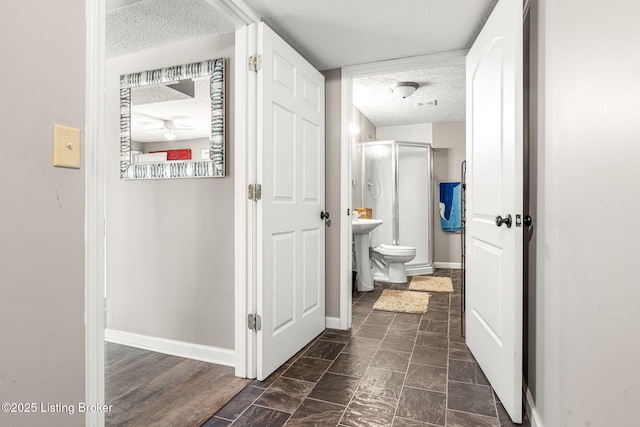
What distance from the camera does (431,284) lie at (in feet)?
14.9

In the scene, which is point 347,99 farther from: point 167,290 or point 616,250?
point 616,250

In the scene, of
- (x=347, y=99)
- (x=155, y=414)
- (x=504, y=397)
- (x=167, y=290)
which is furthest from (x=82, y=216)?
(x=347, y=99)

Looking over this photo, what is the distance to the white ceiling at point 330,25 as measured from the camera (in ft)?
6.51

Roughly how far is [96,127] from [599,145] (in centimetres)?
145

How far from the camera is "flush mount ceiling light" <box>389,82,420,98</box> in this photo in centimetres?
393

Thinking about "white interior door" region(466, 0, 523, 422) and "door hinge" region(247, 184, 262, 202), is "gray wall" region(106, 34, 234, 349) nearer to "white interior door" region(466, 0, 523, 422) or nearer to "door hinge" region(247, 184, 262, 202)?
"door hinge" region(247, 184, 262, 202)

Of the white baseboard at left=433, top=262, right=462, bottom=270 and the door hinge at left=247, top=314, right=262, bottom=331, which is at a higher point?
the door hinge at left=247, top=314, right=262, bottom=331

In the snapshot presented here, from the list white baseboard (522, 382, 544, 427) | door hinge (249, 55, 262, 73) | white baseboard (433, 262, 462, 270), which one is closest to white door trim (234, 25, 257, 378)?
door hinge (249, 55, 262, 73)

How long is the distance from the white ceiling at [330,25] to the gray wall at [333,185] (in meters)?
0.21

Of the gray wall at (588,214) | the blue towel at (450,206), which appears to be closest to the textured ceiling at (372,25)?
the gray wall at (588,214)

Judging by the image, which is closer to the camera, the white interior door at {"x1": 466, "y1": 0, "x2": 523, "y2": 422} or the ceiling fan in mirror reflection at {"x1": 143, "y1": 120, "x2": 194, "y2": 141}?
the white interior door at {"x1": 466, "y1": 0, "x2": 523, "y2": 422}

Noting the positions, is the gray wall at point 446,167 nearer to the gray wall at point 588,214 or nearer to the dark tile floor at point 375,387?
the dark tile floor at point 375,387

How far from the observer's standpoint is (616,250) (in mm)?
868

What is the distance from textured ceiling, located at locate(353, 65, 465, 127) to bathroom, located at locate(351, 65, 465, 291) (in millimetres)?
12
